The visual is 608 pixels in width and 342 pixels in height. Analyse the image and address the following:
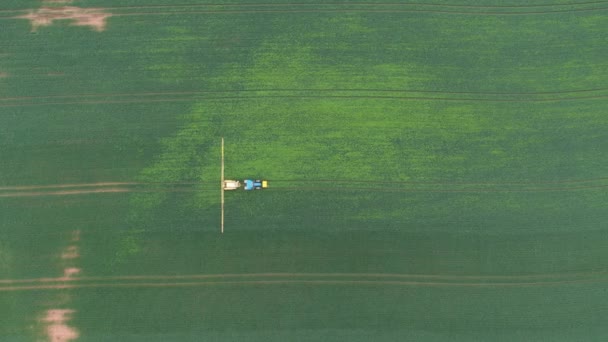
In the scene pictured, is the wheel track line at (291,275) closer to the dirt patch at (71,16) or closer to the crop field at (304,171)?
the crop field at (304,171)

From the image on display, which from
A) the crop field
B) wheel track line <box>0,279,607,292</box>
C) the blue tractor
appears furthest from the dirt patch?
wheel track line <box>0,279,607,292</box>

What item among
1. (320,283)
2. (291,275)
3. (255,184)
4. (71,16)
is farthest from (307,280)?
(71,16)

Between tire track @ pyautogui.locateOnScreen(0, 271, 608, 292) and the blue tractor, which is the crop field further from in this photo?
the blue tractor

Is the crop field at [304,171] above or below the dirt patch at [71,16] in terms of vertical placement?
below

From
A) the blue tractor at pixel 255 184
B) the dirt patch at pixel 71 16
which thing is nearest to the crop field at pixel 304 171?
the dirt patch at pixel 71 16

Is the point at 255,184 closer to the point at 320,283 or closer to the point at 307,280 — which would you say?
the point at 307,280
